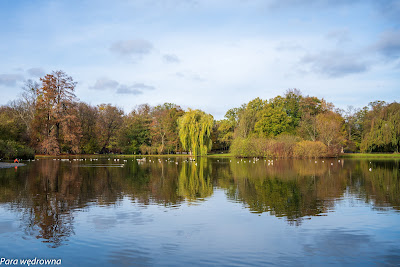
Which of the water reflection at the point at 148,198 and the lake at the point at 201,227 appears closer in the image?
the lake at the point at 201,227

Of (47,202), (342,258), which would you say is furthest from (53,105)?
(342,258)

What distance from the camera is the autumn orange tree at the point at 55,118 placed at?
56.9 metres

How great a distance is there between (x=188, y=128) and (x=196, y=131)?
5.45 ft

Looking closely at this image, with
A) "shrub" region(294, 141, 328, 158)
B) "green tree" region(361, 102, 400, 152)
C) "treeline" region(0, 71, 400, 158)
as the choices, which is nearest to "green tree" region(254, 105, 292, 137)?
"treeline" region(0, 71, 400, 158)

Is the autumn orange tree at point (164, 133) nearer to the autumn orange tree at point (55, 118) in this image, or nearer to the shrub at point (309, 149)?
the autumn orange tree at point (55, 118)

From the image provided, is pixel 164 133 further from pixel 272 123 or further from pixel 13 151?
pixel 13 151

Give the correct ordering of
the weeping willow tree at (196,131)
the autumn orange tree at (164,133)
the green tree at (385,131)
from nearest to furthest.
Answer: the green tree at (385,131)
the weeping willow tree at (196,131)
the autumn orange tree at (164,133)

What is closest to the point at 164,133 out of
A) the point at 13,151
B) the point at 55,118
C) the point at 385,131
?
the point at 55,118

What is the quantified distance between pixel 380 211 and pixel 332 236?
4.25 metres

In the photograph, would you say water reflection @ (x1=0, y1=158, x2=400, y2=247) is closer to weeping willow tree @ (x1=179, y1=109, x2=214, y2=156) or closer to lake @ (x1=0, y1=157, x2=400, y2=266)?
lake @ (x1=0, y1=157, x2=400, y2=266)

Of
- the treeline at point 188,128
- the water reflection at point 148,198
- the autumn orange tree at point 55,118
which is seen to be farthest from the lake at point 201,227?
the autumn orange tree at point 55,118

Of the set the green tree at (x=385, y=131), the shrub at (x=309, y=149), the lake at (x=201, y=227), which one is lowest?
the lake at (x=201, y=227)

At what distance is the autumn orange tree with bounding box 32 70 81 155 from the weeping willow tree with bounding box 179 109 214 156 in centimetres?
1919

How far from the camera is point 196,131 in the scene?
63.6 meters
